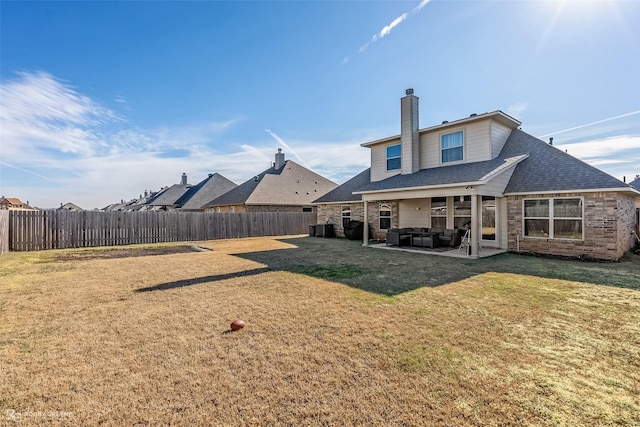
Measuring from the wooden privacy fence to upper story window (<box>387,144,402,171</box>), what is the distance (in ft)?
27.1

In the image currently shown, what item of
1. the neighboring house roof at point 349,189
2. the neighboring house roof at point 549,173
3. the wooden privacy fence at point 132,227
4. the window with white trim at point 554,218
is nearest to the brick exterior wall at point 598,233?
the window with white trim at point 554,218

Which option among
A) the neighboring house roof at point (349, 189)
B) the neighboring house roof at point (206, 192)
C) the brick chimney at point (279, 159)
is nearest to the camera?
the neighboring house roof at point (349, 189)

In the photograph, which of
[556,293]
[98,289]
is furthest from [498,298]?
[98,289]

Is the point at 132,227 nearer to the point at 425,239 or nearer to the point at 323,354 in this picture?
the point at 425,239

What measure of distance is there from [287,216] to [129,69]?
12.4 m

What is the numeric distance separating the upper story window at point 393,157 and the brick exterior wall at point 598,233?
6031 mm

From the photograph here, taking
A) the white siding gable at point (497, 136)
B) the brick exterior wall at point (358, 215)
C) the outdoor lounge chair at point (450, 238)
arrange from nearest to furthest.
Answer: the outdoor lounge chair at point (450, 238)
the white siding gable at point (497, 136)
the brick exterior wall at point (358, 215)

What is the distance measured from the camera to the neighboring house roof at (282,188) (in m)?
24.1

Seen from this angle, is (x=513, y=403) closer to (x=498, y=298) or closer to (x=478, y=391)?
(x=478, y=391)

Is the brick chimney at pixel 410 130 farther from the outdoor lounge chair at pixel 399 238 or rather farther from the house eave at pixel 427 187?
the outdoor lounge chair at pixel 399 238

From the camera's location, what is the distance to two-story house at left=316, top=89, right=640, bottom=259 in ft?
30.5

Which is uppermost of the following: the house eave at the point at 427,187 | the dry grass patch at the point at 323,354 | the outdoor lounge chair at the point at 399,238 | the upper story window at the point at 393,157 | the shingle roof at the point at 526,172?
the upper story window at the point at 393,157

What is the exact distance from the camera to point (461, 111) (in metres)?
14.1

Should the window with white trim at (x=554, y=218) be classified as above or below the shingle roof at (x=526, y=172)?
below
